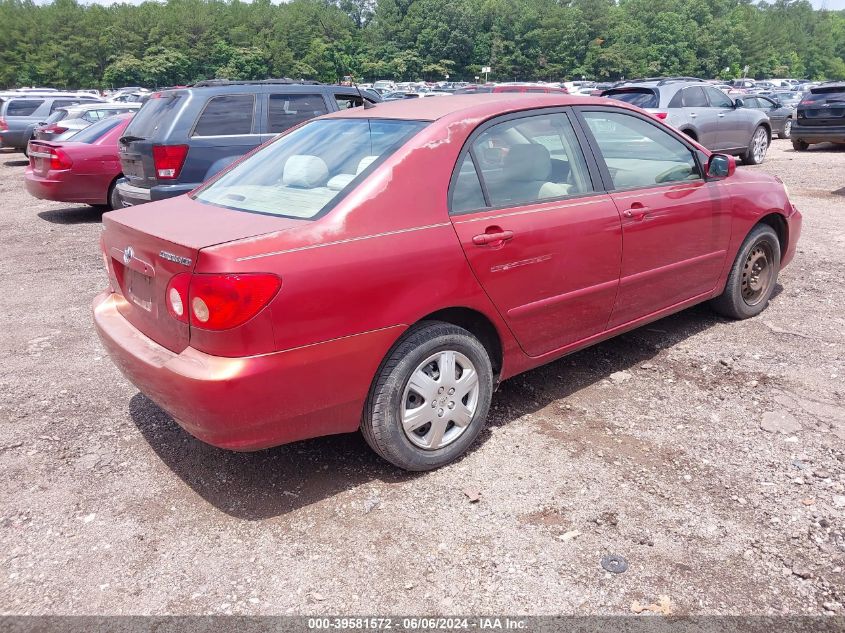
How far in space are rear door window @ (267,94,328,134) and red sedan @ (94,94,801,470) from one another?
448 cm

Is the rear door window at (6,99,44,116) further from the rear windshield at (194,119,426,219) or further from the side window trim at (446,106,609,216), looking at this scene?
the side window trim at (446,106,609,216)

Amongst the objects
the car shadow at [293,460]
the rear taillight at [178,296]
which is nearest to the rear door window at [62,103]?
the car shadow at [293,460]

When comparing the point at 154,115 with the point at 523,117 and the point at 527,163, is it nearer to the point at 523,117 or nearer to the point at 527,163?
the point at 523,117

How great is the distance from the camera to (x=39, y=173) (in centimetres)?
1016

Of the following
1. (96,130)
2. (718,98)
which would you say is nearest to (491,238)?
(96,130)

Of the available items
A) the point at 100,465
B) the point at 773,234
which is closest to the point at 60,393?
the point at 100,465

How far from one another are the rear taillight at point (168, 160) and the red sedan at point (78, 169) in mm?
2839

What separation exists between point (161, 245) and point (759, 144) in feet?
46.8

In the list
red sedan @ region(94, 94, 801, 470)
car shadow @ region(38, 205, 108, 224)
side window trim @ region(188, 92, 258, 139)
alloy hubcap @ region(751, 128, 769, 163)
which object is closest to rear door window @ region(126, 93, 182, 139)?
side window trim @ region(188, 92, 258, 139)

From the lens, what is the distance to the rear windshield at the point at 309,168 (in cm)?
323

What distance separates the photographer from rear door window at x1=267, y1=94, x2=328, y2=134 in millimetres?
8297

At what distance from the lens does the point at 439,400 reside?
10.9 feet

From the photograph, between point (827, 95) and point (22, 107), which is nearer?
point (827, 95)

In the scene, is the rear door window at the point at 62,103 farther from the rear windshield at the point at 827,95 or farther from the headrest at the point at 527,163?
the headrest at the point at 527,163
